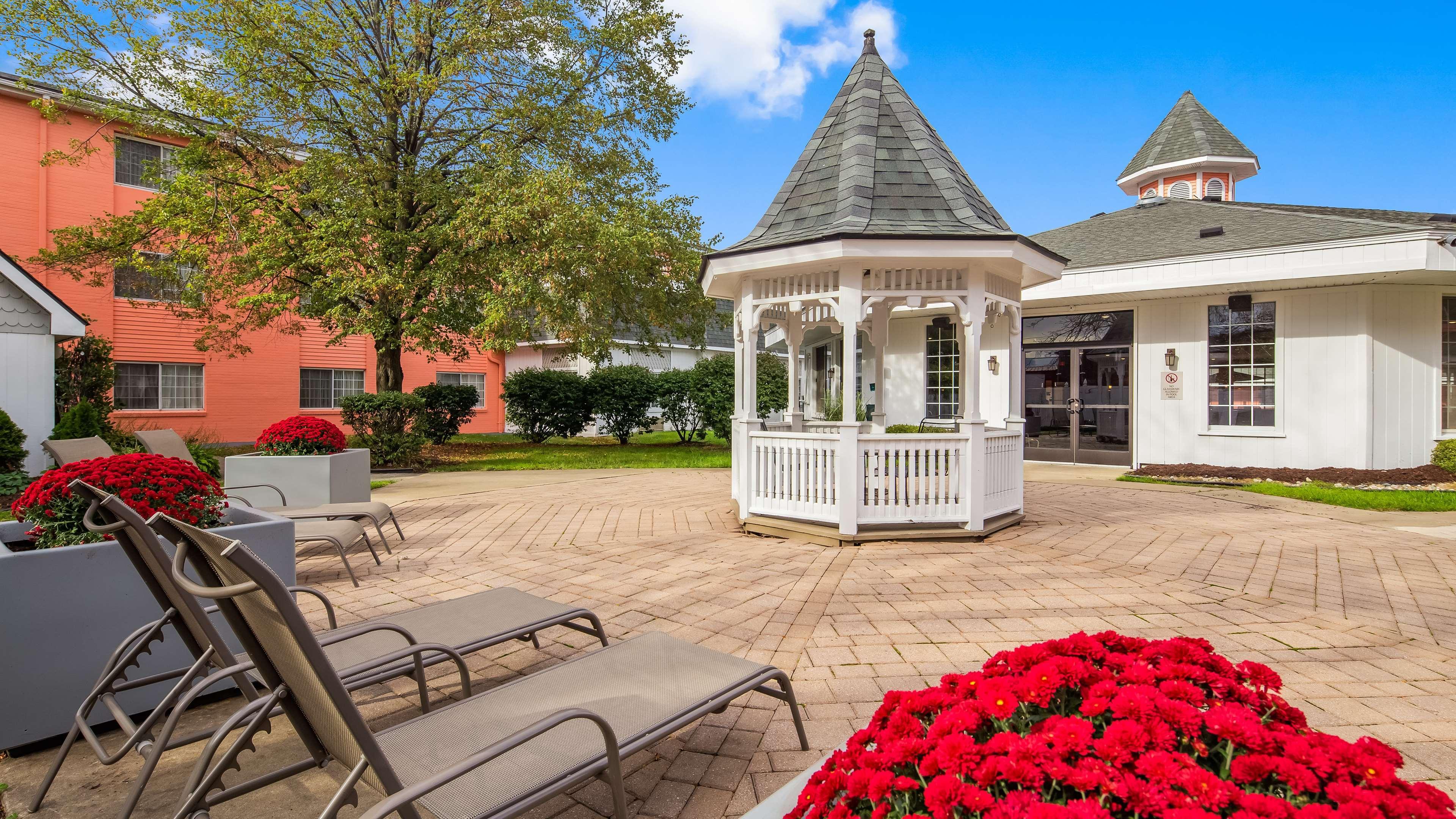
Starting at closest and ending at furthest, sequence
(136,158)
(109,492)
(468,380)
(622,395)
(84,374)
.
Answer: (109,492) < (84,374) < (136,158) < (622,395) < (468,380)

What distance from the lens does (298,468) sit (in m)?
7.43

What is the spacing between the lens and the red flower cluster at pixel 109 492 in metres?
3.22

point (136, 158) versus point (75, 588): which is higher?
point (136, 158)

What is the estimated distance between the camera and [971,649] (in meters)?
3.75

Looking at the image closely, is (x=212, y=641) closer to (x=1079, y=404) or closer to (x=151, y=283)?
(x=1079, y=404)

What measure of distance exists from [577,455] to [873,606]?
12.5m

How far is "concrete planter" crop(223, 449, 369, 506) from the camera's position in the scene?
23.9 ft

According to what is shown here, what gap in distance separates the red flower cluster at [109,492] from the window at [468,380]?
74.1 feet

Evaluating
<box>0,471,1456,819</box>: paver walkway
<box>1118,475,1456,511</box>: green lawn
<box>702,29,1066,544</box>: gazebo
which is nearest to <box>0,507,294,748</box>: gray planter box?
<box>0,471,1456,819</box>: paver walkway

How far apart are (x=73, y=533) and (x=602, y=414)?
15.8m

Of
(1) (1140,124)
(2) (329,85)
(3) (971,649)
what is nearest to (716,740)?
(3) (971,649)

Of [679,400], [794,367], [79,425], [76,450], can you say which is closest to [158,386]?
[79,425]

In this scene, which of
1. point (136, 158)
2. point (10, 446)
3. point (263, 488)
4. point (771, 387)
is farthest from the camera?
point (771, 387)

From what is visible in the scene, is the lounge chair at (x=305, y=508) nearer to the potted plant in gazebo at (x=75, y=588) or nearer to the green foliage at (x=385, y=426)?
the potted plant in gazebo at (x=75, y=588)
